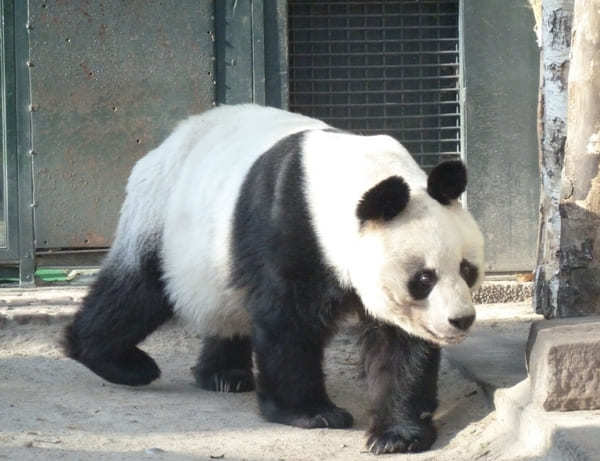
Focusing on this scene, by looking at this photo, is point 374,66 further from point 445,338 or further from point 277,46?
point 445,338

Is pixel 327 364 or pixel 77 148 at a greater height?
pixel 77 148

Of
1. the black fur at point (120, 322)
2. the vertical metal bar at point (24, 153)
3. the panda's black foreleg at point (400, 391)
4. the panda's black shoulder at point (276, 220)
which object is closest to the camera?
the panda's black foreleg at point (400, 391)

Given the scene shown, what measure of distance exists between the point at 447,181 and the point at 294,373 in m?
1.20

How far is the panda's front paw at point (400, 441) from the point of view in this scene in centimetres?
518

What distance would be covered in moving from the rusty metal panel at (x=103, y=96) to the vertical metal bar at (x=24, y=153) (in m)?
0.05

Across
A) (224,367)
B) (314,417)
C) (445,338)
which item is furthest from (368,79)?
(445,338)

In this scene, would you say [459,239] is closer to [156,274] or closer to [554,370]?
[554,370]

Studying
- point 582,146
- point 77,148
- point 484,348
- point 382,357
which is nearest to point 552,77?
point 582,146

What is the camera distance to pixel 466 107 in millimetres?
9141

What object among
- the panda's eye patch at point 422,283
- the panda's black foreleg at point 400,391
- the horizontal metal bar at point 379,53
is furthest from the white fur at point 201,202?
the horizontal metal bar at point 379,53

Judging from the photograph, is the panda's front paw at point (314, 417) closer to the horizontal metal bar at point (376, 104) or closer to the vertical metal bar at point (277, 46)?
the vertical metal bar at point (277, 46)

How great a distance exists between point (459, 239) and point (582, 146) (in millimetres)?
1008

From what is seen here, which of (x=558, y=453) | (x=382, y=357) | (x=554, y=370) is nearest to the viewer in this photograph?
(x=558, y=453)

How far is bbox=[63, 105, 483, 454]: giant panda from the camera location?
496 centimetres
